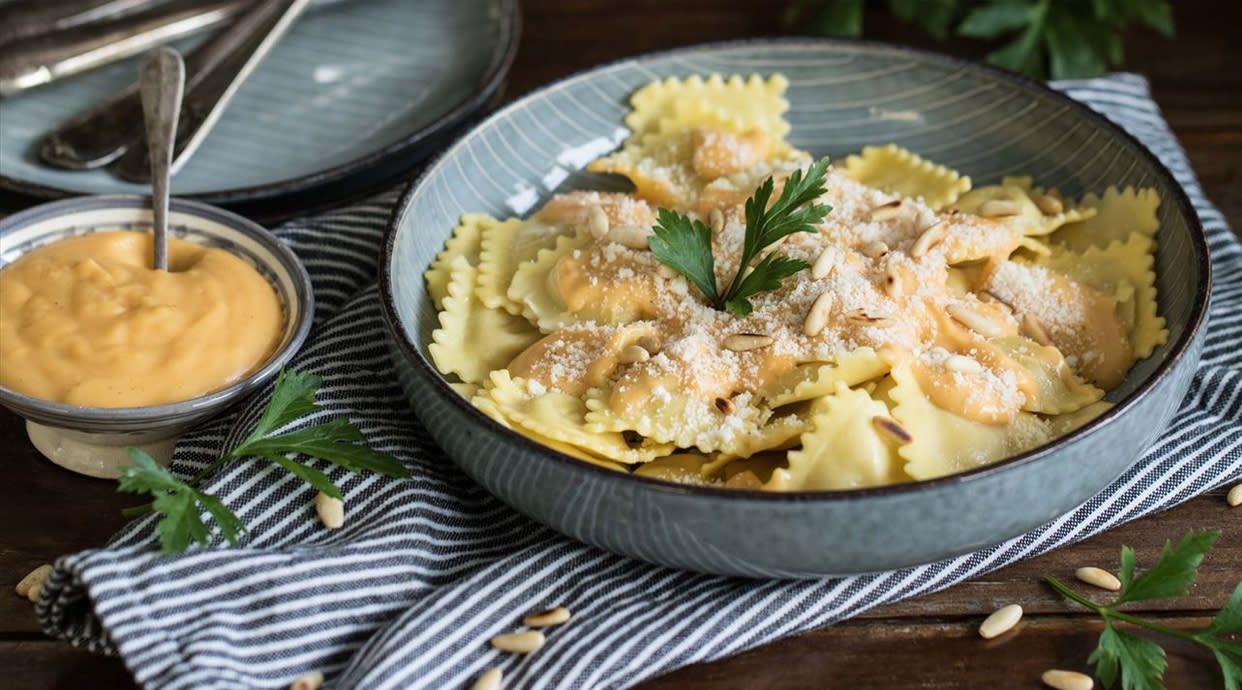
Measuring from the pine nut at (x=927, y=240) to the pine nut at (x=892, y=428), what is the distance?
0.64m

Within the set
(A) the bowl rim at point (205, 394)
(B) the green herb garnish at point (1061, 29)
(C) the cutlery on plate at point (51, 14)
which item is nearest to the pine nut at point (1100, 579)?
Answer: (A) the bowl rim at point (205, 394)

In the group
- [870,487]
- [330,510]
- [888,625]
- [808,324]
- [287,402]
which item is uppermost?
[808,324]

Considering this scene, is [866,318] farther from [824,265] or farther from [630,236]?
[630,236]

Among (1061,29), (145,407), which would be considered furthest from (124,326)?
(1061,29)

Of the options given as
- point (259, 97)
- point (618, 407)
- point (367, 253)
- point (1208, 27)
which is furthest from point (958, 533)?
point (1208, 27)

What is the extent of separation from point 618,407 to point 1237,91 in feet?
11.7

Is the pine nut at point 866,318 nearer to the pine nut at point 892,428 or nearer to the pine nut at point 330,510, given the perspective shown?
the pine nut at point 892,428

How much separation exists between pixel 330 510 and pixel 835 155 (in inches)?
84.7

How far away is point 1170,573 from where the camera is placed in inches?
117

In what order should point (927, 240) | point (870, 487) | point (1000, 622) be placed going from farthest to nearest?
point (927, 240), point (1000, 622), point (870, 487)

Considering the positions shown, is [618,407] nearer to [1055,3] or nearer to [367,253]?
[367,253]

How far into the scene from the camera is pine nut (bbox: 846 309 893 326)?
3.20 meters

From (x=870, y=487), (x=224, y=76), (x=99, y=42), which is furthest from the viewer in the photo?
(x=99, y=42)

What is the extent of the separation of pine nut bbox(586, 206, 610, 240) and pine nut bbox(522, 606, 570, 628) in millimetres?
1104
